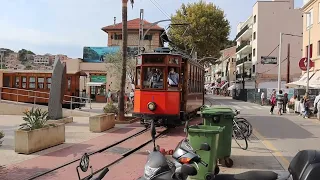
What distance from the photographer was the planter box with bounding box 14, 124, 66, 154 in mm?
10164

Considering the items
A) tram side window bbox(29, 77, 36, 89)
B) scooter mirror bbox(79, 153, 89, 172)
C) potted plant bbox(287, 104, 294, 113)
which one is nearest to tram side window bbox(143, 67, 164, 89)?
scooter mirror bbox(79, 153, 89, 172)

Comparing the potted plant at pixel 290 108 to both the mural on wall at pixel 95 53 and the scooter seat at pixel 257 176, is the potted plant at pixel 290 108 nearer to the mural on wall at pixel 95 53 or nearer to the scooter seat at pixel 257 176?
the scooter seat at pixel 257 176

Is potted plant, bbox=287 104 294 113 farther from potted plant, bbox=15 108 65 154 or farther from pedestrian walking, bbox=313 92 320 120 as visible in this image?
potted plant, bbox=15 108 65 154

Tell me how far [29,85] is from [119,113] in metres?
12.7

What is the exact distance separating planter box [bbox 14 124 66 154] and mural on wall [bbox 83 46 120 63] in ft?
137

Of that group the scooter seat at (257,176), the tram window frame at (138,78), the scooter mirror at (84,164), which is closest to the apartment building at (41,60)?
the tram window frame at (138,78)

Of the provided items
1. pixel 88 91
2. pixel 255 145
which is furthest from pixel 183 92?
pixel 88 91

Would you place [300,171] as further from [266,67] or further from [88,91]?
[266,67]

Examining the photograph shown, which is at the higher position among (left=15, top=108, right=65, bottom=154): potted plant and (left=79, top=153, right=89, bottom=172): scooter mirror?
(left=79, top=153, right=89, bottom=172): scooter mirror

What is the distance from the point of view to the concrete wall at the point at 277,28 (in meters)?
58.7

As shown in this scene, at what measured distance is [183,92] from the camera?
16094 millimetres

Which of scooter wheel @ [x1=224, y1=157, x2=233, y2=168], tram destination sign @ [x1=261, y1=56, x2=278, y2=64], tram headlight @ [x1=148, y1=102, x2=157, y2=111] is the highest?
tram destination sign @ [x1=261, y1=56, x2=278, y2=64]

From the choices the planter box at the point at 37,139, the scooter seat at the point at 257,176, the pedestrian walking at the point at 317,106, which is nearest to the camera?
the scooter seat at the point at 257,176

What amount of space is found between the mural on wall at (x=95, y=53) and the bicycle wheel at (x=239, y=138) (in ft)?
140
